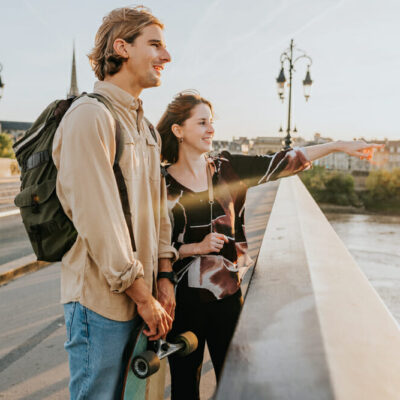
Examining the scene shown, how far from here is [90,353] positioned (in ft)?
4.26

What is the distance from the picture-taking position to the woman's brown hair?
215 centimetres

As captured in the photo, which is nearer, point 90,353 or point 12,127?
point 90,353

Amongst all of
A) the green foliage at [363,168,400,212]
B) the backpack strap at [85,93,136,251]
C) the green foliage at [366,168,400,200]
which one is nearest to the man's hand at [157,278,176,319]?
the backpack strap at [85,93,136,251]

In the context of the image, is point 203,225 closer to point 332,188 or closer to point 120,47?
point 120,47

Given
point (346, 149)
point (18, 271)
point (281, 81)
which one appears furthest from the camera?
point (281, 81)

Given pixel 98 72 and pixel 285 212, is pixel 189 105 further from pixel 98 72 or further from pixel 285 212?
pixel 285 212

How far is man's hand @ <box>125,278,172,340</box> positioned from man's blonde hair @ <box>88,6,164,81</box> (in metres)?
0.80

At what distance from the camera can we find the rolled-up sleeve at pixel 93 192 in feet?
4.04

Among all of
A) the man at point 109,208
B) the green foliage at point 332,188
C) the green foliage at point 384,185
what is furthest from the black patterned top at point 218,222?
the green foliage at point 384,185

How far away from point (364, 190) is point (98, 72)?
301ft

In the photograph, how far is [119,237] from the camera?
1.26m

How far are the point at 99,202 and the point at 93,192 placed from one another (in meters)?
0.04

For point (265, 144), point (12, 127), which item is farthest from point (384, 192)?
point (12, 127)

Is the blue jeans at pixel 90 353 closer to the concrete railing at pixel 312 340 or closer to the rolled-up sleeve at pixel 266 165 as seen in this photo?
the concrete railing at pixel 312 340
